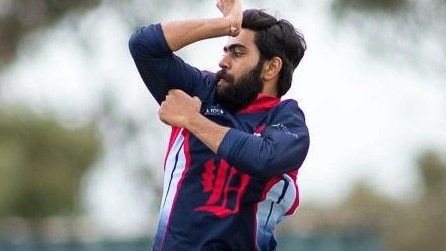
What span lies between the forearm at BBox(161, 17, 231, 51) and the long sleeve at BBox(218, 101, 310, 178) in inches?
16.5

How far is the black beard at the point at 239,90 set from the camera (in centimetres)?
760

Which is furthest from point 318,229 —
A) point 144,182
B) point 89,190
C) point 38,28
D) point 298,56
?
point 298,56

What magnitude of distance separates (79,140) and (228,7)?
2577 centimetres

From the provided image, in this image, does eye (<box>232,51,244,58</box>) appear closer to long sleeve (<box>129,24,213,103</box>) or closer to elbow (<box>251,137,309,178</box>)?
long sleeve (<box>129,24,213,103</box>)

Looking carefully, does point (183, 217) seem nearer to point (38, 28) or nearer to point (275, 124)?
point (275, 124)

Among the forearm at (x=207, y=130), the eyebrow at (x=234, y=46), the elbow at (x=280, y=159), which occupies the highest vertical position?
the eyebrow at (x=234, y=46)

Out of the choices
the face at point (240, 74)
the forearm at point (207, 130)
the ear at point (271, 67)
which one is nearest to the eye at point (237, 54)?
the face at point (240, 74)

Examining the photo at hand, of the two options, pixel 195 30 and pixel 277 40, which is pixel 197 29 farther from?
pixel 277 40

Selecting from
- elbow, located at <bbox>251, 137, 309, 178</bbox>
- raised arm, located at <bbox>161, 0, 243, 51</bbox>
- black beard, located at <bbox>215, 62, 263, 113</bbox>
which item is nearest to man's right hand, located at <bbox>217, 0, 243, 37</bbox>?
raised arm, located at <bbox>161, 0, 243, 51</bbox>

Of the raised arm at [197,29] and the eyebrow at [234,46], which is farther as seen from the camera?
the eyebrow at [234,46]

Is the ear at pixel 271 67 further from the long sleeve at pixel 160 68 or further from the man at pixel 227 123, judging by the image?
the long sleeve at pixel 160 68

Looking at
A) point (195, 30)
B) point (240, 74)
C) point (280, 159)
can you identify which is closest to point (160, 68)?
point (195, 30)

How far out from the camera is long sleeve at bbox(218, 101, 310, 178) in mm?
7375

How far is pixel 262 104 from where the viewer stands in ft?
25.3
